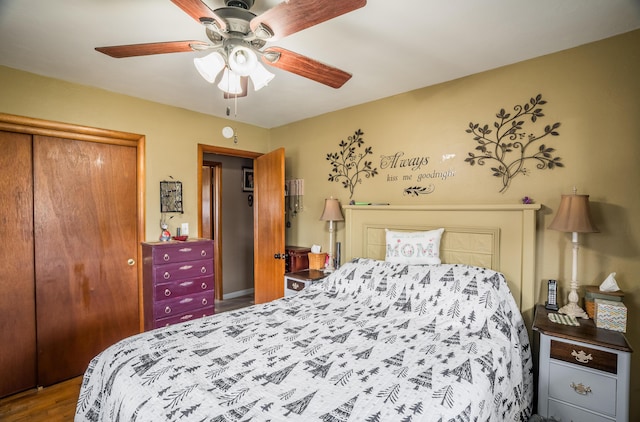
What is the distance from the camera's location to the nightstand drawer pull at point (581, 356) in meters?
1.68

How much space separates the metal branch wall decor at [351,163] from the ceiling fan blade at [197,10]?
6.80ft

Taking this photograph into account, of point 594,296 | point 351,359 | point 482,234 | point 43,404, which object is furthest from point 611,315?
point 43,404

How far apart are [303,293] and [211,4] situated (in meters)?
2.06

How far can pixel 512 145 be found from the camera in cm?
235

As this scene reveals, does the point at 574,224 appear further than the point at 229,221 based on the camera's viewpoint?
No

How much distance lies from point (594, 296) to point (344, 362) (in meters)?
1.62

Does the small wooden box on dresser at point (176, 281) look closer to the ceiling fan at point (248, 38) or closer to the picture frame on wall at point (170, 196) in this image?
the picture frame on wall at point (170, 196)

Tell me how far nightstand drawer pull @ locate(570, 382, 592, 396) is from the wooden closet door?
351 cm

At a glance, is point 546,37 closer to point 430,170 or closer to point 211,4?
point 430,170

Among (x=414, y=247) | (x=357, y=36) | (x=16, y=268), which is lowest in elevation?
(x=16, y=268)

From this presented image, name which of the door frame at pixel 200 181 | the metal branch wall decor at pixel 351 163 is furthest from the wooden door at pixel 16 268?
the metal branch wall decor at pixel 351 163

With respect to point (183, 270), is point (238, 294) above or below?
below

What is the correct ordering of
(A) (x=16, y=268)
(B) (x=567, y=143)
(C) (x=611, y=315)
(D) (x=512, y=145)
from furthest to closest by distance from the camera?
(A) (x=16, y=268) < (D) (x=512, y=145) < (B) (x=567, y=143) < (C) (x=611, y=315)

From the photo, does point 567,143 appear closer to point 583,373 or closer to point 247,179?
point 583,373
